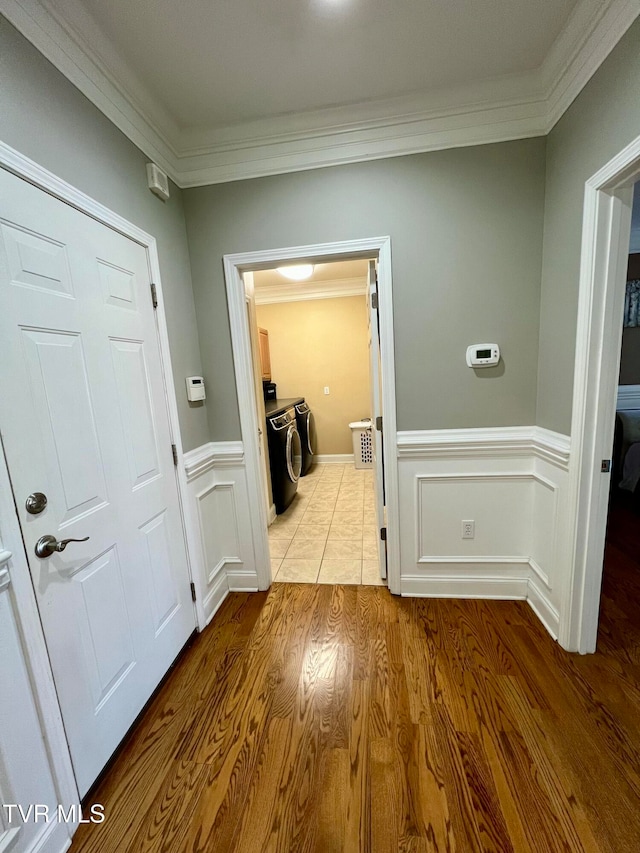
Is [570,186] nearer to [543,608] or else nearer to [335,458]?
[543,608]

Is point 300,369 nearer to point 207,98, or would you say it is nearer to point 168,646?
point 207,98

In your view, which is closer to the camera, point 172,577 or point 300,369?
point 172,577

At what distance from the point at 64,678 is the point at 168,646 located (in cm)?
61

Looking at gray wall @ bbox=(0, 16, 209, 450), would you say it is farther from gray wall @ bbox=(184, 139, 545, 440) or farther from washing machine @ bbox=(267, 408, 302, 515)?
washing machine @ bbox=(267, 408, 302, 515)

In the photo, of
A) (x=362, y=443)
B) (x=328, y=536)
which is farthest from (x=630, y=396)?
(x=328, y=536)

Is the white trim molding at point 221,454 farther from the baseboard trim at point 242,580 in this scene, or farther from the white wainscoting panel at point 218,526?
the baseboard trim at point 242,580

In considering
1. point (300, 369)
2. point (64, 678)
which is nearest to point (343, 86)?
point (64, 678)

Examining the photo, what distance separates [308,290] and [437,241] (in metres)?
3.33

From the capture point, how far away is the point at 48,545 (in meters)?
1.02

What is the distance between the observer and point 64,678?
107 cm

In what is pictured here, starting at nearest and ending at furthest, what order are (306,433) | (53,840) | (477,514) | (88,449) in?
(53,840) → (88,449) → (477,514) → (306,433)

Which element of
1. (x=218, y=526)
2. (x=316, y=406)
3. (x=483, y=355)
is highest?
(x=483, y=355)

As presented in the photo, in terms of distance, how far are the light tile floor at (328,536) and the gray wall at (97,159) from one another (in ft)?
3.89

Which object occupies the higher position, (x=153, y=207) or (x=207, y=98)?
(x=207, y=98)
